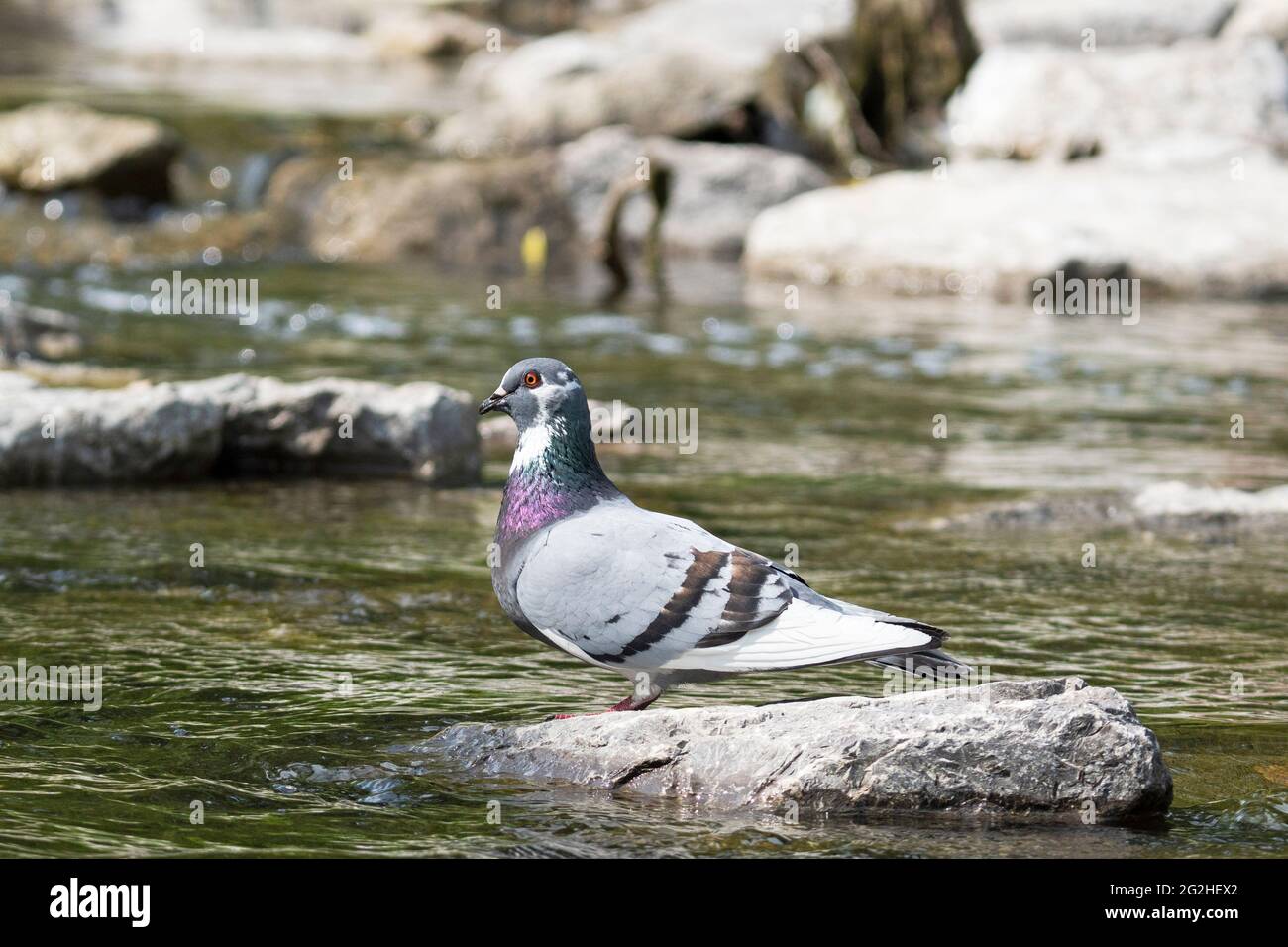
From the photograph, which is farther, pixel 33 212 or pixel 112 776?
pixel 33 212

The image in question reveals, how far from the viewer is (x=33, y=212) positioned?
20234mm

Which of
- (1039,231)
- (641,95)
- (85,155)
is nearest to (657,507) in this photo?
(1039,231)

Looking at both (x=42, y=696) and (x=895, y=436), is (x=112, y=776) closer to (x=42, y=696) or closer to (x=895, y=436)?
(x=42, y=696)

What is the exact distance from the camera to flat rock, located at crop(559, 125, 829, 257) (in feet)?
68.1

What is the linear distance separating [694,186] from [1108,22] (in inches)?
310

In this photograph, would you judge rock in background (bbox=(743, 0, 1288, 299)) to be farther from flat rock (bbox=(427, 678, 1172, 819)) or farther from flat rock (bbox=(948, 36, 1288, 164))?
flat rock (bbox=(427, 678, 1172, 819))

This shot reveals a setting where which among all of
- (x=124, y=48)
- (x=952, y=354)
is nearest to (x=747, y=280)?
(x=952, y=354)

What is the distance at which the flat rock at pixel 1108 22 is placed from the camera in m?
25.3

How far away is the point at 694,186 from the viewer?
2102cm

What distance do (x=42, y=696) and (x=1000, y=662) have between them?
3.19m

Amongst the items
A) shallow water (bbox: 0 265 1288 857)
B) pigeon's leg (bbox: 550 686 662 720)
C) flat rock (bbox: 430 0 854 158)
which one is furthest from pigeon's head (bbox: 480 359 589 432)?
flat rock (bbox: 430 0 854 158)

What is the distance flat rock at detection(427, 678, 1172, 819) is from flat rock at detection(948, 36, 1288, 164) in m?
16.8

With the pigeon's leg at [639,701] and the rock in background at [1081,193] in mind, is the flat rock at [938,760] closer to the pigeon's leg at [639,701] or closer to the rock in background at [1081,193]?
the pigeon's leg at [639,701]

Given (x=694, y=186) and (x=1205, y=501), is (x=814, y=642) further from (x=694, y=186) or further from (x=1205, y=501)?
(x=694, y=186)
